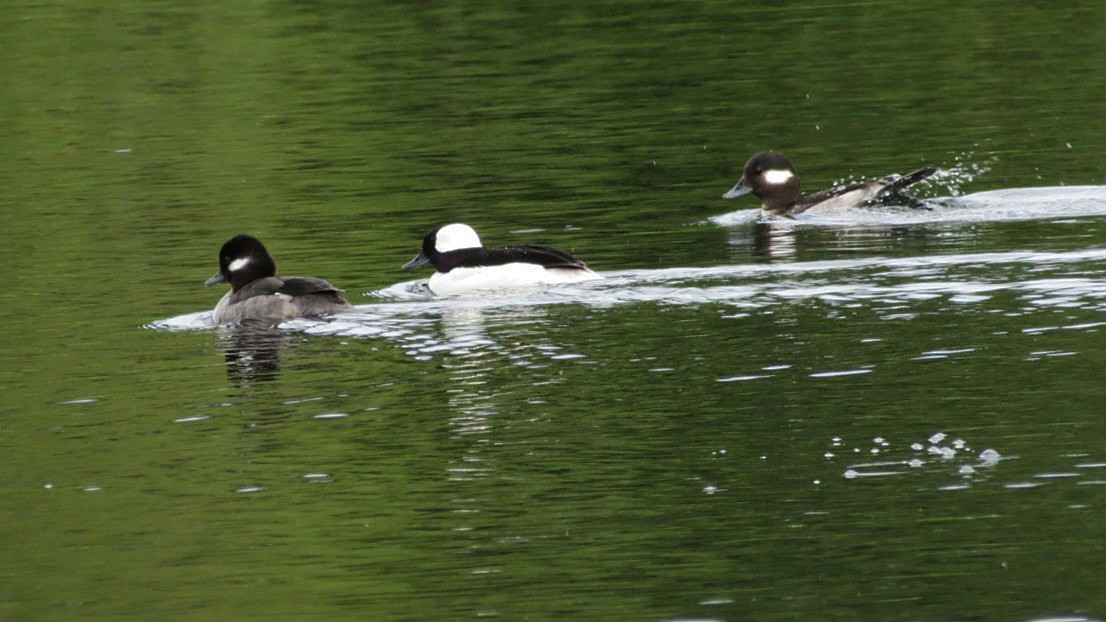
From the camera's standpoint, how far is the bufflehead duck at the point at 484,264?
56.9 feet

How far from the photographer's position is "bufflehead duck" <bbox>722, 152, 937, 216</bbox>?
21297mm

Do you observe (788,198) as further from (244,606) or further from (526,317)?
(244,606)

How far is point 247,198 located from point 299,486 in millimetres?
13797

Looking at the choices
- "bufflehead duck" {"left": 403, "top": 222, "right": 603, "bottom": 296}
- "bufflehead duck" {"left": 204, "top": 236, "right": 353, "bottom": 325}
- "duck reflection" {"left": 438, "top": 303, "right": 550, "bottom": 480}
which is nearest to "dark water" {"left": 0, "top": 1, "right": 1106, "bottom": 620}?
"duck reflection" {"left": 438, "top": 303, "right": 550, "bottom": 480}

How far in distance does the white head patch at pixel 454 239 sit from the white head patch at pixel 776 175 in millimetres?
4999

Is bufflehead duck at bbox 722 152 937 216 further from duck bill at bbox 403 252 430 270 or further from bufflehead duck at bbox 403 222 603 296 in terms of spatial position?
duck bill at bbox 403 252 430 270

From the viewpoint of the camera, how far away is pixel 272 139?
30.0 metres

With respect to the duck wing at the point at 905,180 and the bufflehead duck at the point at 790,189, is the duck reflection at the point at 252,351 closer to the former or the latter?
the bufflehead duck at the point at 790,189

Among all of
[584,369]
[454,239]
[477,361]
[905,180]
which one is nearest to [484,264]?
[454,239]

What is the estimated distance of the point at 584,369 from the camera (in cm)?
1413

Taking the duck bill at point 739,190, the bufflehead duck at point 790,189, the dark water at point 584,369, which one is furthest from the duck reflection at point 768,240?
the duck bill at point 739,190

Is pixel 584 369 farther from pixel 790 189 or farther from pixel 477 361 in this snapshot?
pixel 790 189

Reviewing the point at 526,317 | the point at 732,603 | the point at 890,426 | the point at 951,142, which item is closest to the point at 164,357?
the point at 526,317

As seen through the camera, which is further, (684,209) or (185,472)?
(684,209)
